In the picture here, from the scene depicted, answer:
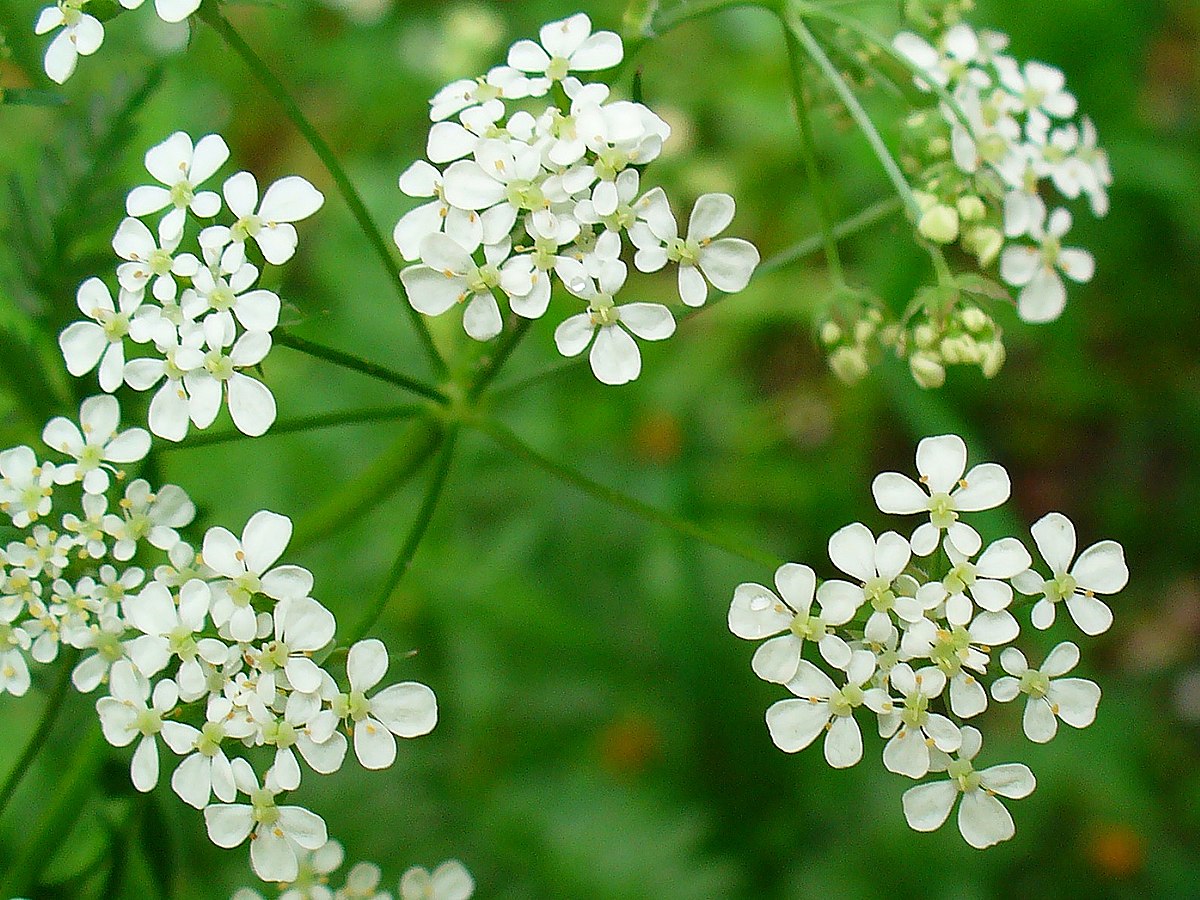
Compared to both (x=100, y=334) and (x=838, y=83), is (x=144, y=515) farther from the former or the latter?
(x=838, y=83)

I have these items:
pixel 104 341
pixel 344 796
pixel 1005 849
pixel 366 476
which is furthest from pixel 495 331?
pixel 1005 849

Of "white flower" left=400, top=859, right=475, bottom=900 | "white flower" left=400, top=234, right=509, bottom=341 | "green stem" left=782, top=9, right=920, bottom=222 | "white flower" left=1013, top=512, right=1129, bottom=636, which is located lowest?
"white flower" left=400, top=859, right=475, bottom=900

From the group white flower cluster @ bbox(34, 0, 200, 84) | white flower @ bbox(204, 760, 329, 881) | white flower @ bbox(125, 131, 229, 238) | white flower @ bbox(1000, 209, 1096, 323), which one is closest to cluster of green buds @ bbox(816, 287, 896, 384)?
white flower @ bbox(1000, 209, 1096, 323)

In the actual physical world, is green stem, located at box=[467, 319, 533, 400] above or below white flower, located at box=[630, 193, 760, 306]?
below

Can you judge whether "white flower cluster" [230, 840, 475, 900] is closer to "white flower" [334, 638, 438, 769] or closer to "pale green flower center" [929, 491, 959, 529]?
"white flower" [334, 638, 438, 769]

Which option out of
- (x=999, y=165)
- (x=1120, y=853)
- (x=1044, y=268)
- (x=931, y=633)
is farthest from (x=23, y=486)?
(x=1120, y=853)

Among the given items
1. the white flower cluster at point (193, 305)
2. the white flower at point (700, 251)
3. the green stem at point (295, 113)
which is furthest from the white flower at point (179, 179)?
the white flower at point (700, 251)
